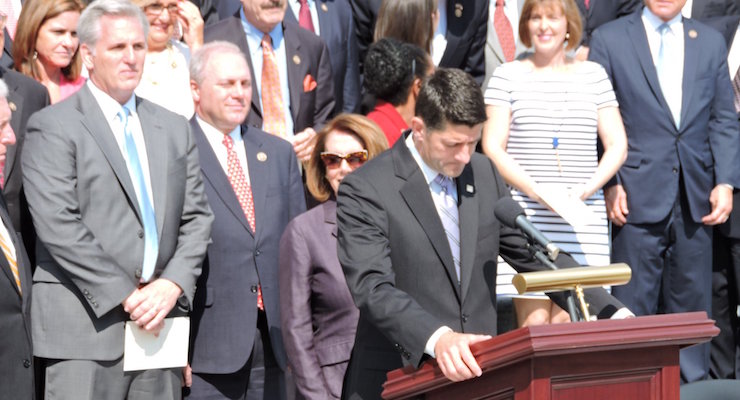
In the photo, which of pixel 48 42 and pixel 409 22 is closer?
pixel 48 42

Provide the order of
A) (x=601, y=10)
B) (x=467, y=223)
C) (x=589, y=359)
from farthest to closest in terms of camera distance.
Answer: (x=601, y=10), (x=467, y=223), (x=589, y=359)

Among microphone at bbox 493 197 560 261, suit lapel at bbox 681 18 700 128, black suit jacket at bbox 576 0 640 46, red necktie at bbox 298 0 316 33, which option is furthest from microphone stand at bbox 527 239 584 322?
black suit jacket at bbox 576 0 640 46

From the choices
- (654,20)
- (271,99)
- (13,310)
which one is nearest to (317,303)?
(13,310)

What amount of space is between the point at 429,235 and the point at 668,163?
355 centimetres

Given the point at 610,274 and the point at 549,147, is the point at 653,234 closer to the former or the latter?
the point at 549,147

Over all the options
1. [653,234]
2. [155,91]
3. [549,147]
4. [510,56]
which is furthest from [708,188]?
[155,91]

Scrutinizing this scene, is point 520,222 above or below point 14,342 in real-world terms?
above

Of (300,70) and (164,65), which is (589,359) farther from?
(300,70)

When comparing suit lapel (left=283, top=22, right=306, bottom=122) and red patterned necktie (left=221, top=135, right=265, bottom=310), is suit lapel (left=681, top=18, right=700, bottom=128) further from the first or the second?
red patterned necktie (left=221, top=135, right=265, bottom=310)

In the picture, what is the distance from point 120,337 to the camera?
549 cm

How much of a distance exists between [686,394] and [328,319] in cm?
190

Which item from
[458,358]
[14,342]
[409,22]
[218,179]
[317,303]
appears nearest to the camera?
[458,358]

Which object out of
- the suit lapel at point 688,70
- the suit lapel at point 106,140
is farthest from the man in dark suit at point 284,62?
the suit lapel at point 688,70

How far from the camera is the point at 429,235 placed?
4.57 m
